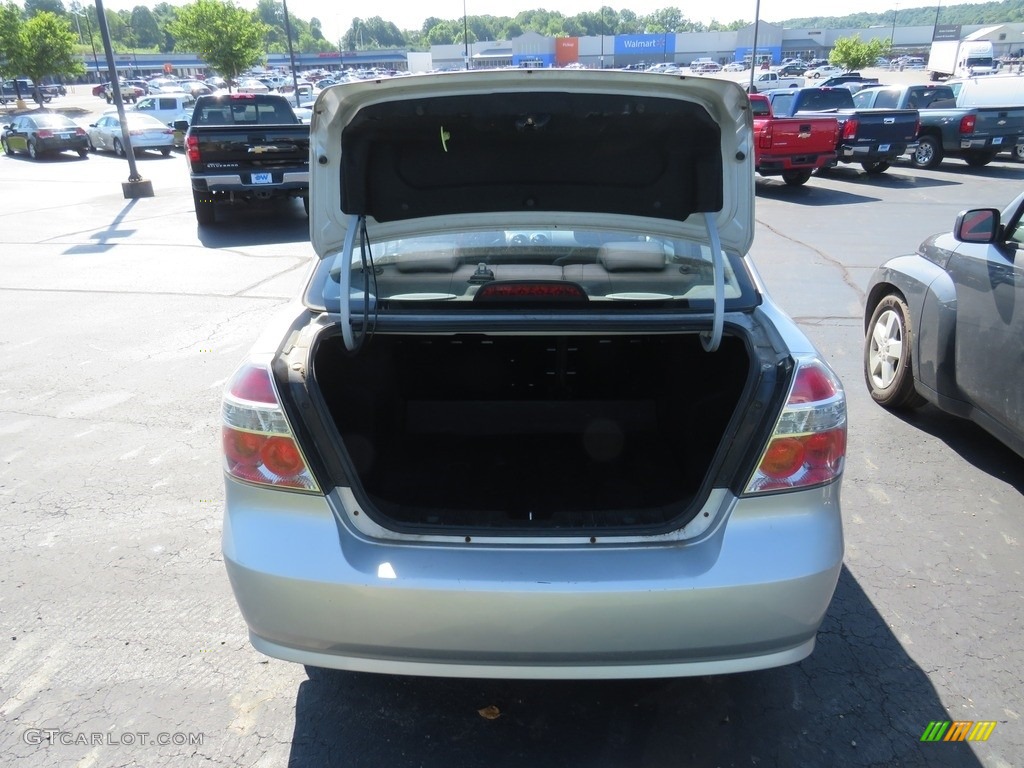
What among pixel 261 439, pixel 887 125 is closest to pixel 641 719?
pixel 261 439

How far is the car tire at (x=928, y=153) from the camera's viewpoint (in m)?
17.2

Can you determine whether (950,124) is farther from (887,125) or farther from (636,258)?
(636,258)

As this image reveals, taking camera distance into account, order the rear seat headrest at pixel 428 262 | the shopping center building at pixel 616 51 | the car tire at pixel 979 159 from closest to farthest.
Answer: the rear seat headrest at pixel 428 262 < the car tire at pixel 979 159 < the shopping center building at pixel 616 51

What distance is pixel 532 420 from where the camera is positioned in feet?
11.2

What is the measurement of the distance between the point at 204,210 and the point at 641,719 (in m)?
11.9

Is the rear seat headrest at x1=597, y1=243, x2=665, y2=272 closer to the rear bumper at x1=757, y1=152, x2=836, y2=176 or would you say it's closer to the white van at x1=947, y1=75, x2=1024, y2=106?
the rear bumper at x1=757, y1=152, x2=836, y2=176

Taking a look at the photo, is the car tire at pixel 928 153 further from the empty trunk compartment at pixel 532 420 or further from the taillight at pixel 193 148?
the empty trunk compartment at pixel 532 420

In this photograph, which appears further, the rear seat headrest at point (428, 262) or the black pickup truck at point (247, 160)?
the black pickup truck at point (247, 160)

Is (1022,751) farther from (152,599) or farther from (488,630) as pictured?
(152,599)

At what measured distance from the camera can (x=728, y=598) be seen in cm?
200

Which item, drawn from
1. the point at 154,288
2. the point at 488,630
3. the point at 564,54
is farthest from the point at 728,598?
the point at 564,54

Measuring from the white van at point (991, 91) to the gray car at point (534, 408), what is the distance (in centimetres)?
1862

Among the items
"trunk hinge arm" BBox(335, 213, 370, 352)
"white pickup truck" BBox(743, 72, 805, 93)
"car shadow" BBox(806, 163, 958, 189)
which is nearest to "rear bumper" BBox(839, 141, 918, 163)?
"car shadow" BBox(806, 163, 958, 189)

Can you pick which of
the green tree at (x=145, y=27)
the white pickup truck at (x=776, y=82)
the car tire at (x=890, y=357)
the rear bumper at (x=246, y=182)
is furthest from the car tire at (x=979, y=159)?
the green tree at (x=145, y=27)
